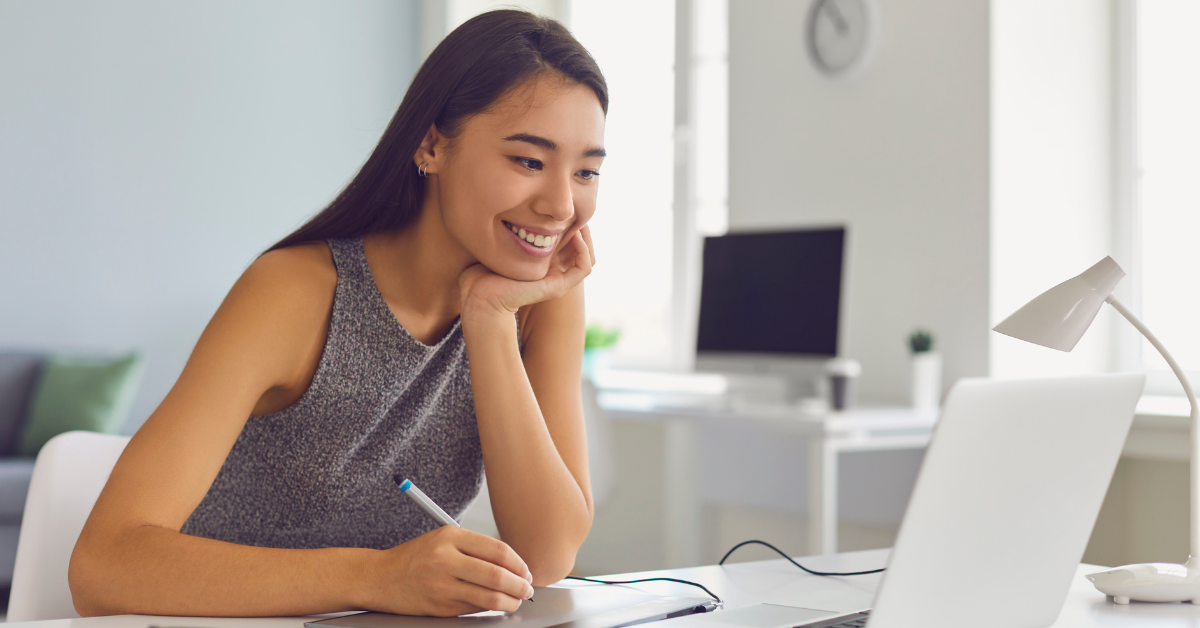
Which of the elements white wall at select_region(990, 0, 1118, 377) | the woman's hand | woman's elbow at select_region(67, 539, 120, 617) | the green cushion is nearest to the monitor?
white wall at select_region(990, 0, 1118, 377)

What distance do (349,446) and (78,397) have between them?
3056 mm

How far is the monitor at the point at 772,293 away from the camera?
106 inches

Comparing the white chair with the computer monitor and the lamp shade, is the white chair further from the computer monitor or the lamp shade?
the computer monitor

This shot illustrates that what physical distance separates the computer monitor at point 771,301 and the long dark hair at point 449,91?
65.8 inches

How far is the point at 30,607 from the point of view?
0.98 metres

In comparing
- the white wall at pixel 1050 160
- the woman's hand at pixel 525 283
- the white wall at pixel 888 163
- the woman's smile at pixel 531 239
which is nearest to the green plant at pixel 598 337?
the white wall at pixel 888 163

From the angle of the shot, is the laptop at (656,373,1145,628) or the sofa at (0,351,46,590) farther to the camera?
the sofa at (0,351,46,590)

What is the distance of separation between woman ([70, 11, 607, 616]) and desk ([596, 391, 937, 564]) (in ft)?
4.23

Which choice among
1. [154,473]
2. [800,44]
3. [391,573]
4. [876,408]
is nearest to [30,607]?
[154,473]

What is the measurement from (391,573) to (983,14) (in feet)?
8.22

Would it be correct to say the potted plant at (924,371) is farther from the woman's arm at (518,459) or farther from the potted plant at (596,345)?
the woman's arm at (518,459)

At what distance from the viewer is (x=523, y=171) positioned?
106cm

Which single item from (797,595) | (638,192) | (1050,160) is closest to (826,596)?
(797,595)

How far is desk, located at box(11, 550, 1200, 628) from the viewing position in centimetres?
78
